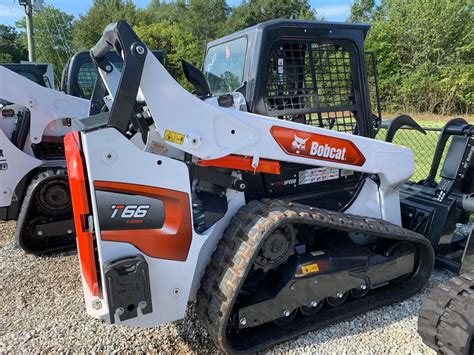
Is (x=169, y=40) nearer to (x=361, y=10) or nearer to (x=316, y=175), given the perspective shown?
(x=361, y=10)

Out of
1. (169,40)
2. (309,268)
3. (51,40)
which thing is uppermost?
(51,40)

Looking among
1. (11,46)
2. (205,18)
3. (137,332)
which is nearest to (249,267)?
(137,332)

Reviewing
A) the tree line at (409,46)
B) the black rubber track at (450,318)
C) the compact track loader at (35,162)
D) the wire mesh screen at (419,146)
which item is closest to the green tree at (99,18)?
the tree line at (409,46)

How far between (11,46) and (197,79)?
191 ft

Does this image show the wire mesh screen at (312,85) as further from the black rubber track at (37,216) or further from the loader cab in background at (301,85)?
the black rubber track at (37,216)

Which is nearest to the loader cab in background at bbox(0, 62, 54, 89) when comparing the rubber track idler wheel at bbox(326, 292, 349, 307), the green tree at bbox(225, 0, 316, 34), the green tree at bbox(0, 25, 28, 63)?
the rubber track idler wheel at bbox(326, 292, 349, 307)

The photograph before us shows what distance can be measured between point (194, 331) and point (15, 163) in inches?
120

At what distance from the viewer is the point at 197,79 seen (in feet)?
9.07

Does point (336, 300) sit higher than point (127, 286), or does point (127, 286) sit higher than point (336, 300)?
point (127, 286)

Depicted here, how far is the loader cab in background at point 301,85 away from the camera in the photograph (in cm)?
290

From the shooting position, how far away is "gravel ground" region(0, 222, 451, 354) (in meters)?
2.92

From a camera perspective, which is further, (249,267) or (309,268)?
(309,268)

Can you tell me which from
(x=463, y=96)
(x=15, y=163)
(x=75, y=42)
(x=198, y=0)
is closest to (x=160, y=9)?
(x=198, y=0)

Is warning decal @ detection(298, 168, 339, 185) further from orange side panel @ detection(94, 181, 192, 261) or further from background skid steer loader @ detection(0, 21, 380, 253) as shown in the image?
orange side panel @ detection(94, 181, 192, 261)
